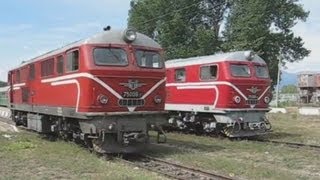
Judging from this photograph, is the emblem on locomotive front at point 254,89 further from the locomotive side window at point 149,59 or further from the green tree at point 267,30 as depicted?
A: the green tree at point 267,30

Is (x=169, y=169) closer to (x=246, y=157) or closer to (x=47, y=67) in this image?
(x=246, y=157)

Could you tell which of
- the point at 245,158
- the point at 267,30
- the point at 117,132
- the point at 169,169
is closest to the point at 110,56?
the point at 117,132

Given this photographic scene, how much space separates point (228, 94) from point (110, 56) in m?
6.56

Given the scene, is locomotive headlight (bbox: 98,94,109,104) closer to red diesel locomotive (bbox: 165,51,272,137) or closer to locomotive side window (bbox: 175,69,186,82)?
red diesel locomotive (bbox: 165,51,272,137)

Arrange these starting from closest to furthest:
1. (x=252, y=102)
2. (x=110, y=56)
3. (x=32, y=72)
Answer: (x=110, y=56) < (x=252, y=102) < (x=32, y=72)

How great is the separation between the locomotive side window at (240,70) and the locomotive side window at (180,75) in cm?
284

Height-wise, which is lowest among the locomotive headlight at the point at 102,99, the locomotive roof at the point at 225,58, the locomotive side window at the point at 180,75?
the locomotive headlight at the point at 102,99

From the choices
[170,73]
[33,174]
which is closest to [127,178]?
[33,174]

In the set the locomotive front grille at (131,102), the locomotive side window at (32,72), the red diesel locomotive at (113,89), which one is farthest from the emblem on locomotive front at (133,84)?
the locomotive side window at (32,72)

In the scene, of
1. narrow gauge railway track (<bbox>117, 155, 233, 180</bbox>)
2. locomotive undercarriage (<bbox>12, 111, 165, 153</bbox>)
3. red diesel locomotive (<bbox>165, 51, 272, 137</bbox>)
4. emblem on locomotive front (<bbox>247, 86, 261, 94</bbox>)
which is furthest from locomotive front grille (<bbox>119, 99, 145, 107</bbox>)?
emblem on locomotive front (<bbox>247, 86, 261, 94</bbox>)

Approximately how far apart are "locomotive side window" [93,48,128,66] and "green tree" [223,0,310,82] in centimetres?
3386

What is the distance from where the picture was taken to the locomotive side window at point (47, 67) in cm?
1839

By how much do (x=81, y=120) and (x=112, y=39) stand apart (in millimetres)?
2366

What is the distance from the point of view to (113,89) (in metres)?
15.3
